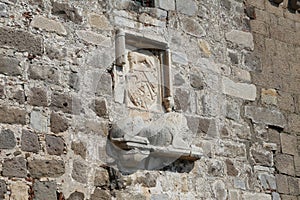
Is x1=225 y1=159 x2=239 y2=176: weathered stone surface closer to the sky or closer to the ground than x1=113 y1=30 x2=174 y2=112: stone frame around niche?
closer to the ground

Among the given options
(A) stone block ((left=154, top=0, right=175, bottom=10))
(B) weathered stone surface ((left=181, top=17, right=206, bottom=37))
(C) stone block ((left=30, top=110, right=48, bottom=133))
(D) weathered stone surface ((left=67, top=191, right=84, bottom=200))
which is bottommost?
(D) weathered stone surface ((left=67, top=191, right=84, bottom=200))

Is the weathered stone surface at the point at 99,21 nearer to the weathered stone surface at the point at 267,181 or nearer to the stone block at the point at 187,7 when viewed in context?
the stone block at the point at 187,7

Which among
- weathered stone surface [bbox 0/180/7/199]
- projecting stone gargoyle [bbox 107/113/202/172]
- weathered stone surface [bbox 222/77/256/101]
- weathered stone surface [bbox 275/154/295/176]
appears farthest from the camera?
weathered stone surface [bbox 275/154/295/176]

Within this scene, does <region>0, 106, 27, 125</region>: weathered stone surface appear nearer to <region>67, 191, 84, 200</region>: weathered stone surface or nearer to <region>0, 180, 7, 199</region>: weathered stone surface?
<region>0, 180, 7, 199</region>: weathered stone surface

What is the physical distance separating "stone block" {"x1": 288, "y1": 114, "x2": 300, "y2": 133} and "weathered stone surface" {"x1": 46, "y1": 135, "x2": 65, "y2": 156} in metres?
2.22

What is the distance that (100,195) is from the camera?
4289mm

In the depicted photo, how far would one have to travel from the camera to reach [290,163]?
5508mm

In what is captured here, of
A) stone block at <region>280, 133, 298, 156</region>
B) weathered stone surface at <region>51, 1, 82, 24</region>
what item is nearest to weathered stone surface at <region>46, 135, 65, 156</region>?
weathered stone surface at <region>51, 1, 82, 24</region>

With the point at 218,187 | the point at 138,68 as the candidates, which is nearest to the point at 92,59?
the point at 138,68

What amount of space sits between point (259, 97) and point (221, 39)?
57cm

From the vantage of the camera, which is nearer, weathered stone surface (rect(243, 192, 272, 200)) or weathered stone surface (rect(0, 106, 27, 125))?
weathered stone surface (rect(0, 106, 27, 125))

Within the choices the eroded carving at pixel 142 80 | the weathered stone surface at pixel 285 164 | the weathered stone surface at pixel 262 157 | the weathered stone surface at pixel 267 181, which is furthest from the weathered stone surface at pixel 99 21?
the weathered stone surface at pixel 285 164

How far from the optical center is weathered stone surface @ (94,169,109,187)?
14.1 feet

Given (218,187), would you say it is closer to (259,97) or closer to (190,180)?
(190,180)
